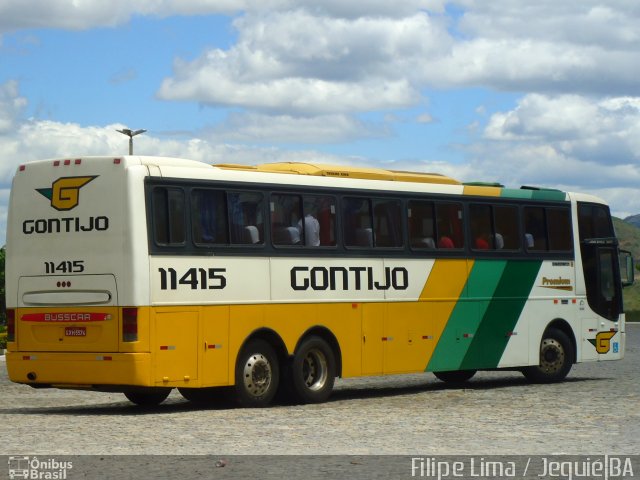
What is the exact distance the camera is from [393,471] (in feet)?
38.3

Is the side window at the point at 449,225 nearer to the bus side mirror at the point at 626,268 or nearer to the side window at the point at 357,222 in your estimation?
the side window at the point at 357,222

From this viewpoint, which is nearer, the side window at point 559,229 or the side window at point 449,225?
the side window at point 449,225

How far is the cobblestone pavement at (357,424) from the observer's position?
13.5m

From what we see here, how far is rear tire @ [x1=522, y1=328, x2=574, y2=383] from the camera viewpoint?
2498 centimetres

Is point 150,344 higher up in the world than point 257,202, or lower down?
lower down

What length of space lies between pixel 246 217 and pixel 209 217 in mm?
738

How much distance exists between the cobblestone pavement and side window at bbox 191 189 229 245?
2.26 metres

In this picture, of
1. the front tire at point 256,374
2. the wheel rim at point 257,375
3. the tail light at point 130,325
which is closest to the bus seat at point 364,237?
the front tire at point 256,374

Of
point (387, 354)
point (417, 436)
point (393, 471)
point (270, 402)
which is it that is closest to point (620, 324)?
point (387, 354)

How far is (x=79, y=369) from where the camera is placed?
1808 centimetres

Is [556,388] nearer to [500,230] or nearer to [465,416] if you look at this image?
[500,230]

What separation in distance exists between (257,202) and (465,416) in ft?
14.3

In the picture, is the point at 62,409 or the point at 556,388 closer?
the point at 62,409

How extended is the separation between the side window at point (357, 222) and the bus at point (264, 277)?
26mm
